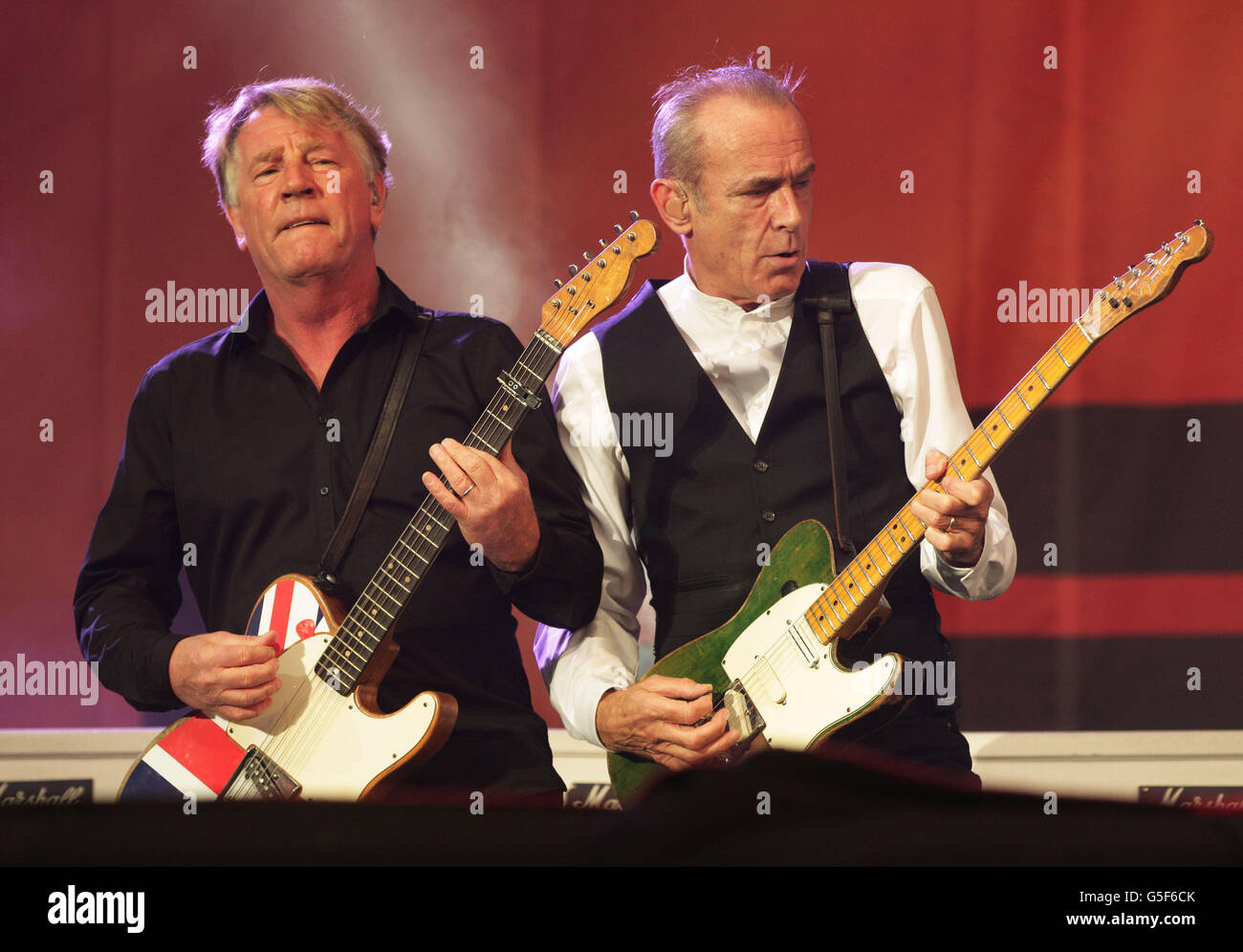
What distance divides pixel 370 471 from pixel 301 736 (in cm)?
49

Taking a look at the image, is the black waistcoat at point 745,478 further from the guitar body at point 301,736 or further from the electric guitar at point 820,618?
the guitar body at point 301,736

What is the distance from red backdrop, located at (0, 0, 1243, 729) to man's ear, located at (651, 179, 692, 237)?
53 centimetres

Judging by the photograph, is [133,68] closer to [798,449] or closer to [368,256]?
[368,256]

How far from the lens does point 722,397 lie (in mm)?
2439

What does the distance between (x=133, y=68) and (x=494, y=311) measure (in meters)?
1.04

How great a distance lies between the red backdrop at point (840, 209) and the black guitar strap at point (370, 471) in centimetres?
66

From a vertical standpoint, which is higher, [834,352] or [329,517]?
[834,352]

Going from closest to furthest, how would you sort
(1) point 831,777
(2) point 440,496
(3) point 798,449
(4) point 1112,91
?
1. (1) point 831,777
2. (2) point 440,496
3. (3) point 798,449
4. (4) point 1112,91

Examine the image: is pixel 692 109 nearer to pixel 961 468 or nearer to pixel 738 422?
pixel 738 422

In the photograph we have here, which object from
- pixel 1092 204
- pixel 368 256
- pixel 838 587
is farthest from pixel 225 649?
pixel 1092 204

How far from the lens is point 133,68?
120 inches

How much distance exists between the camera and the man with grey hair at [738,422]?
7.56ft

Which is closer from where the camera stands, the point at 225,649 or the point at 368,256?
the point at 225,649

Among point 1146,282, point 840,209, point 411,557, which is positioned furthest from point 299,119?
point 1146,282
